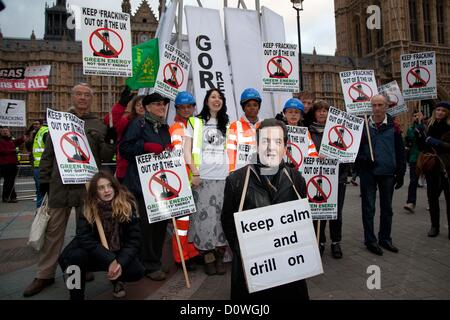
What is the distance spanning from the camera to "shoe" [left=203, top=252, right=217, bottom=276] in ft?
11.9

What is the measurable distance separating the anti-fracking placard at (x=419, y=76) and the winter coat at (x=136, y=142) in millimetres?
4686

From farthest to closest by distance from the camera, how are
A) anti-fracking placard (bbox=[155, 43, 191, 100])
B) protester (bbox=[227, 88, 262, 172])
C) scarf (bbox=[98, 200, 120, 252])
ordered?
anti-fracking placard (bbox=[155, 43, 191, 100]) → protester (bbox=[227, 88, 262, 172]) → scarf (bbox=[98, 200, 120, 252])

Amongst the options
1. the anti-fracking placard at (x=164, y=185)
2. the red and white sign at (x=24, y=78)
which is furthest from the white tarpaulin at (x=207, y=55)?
the red and white sign at (x=24, y=78)

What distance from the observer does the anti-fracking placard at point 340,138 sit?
402 cm

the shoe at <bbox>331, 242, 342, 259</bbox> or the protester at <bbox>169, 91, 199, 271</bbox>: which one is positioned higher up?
the protester at <bbox>169, 91, 199, 271</bbox>

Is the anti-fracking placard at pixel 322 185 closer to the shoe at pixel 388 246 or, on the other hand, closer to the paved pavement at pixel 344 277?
the paved pavement at pixel 344 277

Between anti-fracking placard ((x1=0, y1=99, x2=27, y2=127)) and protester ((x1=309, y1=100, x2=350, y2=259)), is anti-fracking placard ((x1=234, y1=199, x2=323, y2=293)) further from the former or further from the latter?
anti-fracking placard ((x1=0, y1=99, x2=27, y2=127))

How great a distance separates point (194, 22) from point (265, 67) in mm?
1497

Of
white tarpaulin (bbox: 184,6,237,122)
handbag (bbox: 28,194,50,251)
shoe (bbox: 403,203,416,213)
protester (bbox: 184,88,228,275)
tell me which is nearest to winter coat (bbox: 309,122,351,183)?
protester (bbox: 184,88,228,275)

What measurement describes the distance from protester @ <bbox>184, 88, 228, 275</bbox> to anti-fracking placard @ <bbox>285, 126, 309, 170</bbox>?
771 millimetres

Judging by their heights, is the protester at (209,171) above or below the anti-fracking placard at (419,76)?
below

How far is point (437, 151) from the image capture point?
4.89 m

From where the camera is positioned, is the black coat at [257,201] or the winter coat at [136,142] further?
the winter coat at [136,142]

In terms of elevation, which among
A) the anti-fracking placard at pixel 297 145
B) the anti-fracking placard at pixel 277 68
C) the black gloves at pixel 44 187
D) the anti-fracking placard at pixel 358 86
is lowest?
the black gloves at pixel 44 187
